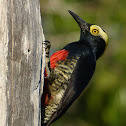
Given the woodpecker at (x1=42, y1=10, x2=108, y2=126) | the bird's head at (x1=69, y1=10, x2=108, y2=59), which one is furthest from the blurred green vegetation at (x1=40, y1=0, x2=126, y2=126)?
the woodpecker at (x1=42, y1=10, x2=108, y2=126)

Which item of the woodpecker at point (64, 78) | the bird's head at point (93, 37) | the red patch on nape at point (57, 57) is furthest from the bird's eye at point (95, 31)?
the red patch on nape at point (57, 57)

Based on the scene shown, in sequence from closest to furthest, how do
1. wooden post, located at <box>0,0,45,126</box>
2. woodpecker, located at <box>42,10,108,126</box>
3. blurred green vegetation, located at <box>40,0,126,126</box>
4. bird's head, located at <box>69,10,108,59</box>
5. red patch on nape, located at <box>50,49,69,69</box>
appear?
wooden post, located at <box>0,0,45,126</box>, woodpecker, located at <box>42,10,108,126</box>, red patch on nape, located at <box>50,49,69,69</box>, bird's head, located at <box>69,10,108,59</box>, blurred green vegetation, located at <box>40,0,126,126</box>

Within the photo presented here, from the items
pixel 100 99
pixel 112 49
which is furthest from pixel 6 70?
pixel 112 49

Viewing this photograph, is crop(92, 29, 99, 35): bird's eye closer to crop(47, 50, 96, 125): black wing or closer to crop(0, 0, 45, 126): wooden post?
crop(47, 50, 96, 125): black wing

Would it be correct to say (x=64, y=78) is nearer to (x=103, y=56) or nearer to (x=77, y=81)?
(x=77, y=81)

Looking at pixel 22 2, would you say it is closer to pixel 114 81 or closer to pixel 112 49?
pixel 114 81

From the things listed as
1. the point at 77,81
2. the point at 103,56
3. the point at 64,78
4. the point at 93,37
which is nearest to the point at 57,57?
the point at 64,78
